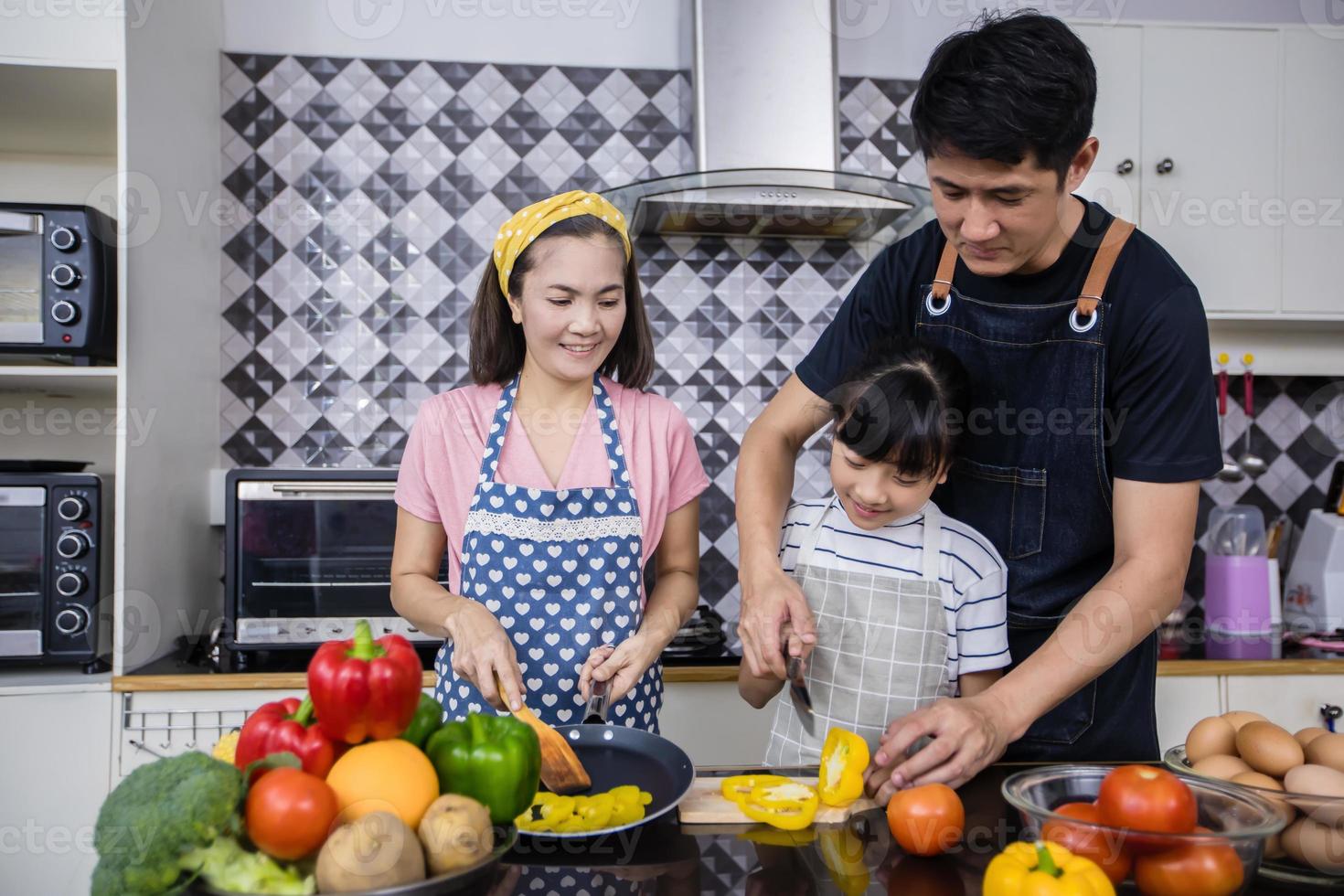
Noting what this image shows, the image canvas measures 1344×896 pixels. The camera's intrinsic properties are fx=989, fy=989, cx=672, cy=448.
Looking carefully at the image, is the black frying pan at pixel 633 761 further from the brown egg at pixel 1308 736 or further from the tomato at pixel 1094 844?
the brown egg at pixel 1308 736

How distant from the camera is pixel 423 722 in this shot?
789 millimetres

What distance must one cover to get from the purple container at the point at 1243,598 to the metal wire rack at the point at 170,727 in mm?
2231

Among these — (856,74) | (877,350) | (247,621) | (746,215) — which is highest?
(856,74)

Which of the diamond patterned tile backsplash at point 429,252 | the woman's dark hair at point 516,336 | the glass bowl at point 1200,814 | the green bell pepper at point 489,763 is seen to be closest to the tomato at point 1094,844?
the glass bowl at point 1200,814

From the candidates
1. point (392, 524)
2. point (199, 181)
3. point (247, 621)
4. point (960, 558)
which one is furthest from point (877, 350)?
point (199, 181)

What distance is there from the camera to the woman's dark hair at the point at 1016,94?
1.00 meters

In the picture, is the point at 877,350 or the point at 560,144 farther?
the point at 560,144

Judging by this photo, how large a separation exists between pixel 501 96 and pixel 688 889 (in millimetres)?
2164

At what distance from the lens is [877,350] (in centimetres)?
129

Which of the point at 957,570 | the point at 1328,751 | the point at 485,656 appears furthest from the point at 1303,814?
the point at 485,656

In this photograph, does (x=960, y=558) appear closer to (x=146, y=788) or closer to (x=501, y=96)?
(x=146, y=788)

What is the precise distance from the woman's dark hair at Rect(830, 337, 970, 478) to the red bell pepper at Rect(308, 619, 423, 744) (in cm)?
66

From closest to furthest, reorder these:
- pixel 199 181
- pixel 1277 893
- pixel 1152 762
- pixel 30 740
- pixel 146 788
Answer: pixel 146 788 → pixel 1277 893 → pixel 1152 762 → pixel 30 740 → pixel 199 181

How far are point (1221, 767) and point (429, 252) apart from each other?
2.08 m
